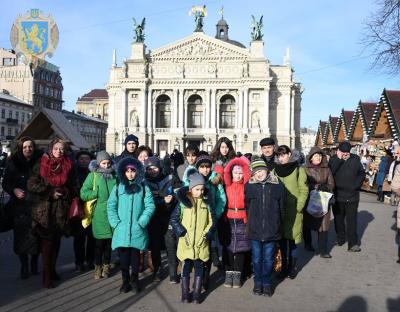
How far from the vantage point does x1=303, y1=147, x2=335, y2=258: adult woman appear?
7.88 metres

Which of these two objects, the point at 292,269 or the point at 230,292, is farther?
the point at 292,269

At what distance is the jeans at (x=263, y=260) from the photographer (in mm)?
5617

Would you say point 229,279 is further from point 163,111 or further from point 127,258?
point 163,111

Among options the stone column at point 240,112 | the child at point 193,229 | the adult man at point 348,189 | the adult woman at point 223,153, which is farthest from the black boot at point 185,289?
the stone column at point 240,112

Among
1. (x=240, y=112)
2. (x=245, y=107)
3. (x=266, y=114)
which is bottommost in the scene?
(x=266, y=114)

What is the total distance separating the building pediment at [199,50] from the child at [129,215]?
54644mm

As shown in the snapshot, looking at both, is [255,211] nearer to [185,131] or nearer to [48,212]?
[48,212]

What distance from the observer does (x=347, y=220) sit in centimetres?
858

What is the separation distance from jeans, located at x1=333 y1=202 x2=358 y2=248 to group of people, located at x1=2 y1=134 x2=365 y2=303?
2115 mm

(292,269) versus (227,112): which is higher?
(227,112)

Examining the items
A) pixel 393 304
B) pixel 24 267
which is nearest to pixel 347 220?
pixel 393 304

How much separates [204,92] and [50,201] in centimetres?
5445

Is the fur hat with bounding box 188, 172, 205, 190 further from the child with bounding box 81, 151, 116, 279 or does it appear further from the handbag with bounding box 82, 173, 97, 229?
the handbag with bounding box 82, 173, 97, 229

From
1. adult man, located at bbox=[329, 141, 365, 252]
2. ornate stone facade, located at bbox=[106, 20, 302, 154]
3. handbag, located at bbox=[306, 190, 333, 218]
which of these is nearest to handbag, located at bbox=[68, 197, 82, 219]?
handbag, located at bbox=[306, 190, 333, 218]
